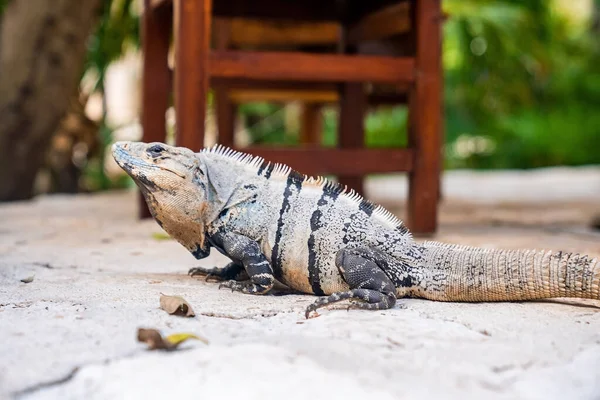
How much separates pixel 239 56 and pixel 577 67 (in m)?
12.3

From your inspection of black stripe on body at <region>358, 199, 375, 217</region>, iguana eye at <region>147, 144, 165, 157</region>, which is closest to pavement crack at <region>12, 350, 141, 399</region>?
iguana eye at <region>147, 144, 165, 157</region>

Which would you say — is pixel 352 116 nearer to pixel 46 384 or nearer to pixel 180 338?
pixel 180 338

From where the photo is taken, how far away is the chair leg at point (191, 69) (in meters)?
4.84

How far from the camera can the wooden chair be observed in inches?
191

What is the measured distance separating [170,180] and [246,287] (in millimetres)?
558

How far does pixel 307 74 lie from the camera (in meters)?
4.98

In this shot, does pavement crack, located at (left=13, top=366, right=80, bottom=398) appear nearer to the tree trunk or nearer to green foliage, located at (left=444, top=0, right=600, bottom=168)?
the tree trunk

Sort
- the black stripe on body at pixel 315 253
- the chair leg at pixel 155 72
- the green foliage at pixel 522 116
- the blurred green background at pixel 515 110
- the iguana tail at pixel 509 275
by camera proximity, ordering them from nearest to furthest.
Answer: the iguana tail at pixel 509 275
the black stripe on body at pixel 315 253
the chair leg at pixel 155 72
the blurred green background at pixel 515 110
the green foliage at pixel 522 116

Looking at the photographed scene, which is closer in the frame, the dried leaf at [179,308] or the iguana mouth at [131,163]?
the dried leaf at [179,308]

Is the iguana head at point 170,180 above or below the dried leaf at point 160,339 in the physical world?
above

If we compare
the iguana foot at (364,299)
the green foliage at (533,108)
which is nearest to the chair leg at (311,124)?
the green foliage at (533,108)

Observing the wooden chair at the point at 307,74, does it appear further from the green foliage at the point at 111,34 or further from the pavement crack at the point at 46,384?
the pavement crack at the point at 46,384

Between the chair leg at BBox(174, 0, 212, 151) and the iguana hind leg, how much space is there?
1.99 metres

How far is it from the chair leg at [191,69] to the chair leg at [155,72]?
1252 millimetres
